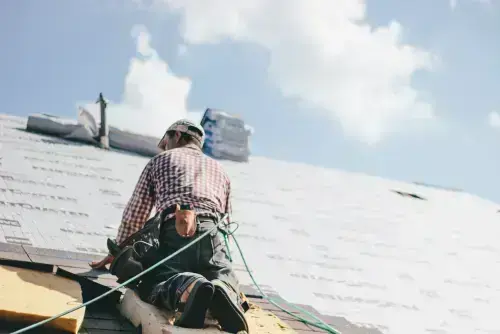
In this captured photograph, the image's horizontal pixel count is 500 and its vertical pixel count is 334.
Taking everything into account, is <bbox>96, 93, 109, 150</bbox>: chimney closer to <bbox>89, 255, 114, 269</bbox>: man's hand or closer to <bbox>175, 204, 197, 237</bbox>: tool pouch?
<bbox>89, 255, 114, 269</bbox>: man's hand

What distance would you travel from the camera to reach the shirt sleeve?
2979 millimetres

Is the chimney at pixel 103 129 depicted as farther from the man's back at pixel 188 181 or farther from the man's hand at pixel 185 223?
the man's hand at pixel 185 223

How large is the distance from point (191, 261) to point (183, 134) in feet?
2.50

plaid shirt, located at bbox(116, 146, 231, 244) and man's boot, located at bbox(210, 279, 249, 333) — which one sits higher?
plaid shirt, located at bbox(116, 146, 231, 244)

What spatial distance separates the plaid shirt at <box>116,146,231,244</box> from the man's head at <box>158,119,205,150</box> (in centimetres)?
6

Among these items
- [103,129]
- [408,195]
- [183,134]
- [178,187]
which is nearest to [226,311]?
[178,187]

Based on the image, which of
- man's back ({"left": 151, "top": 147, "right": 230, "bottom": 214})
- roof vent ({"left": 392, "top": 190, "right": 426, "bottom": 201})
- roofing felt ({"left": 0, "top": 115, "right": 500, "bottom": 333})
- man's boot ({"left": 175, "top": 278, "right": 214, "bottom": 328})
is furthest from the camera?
roof vent ({"left": 392, "top": 190, "right": 426, "bottom": 201})

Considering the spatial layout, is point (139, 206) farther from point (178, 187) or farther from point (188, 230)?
point (188, 230)

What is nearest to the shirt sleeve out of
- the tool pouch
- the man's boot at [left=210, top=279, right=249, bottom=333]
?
the tool pouch

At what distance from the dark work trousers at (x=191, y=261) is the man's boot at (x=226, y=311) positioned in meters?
0.23

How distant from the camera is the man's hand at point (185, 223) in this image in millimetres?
2650

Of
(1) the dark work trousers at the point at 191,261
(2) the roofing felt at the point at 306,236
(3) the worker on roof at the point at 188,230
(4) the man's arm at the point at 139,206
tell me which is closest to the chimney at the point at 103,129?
(2) the roofing felt at the point at 306,236

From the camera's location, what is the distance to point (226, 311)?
237 cm

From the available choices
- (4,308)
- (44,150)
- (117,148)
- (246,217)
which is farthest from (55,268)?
(117,148)
